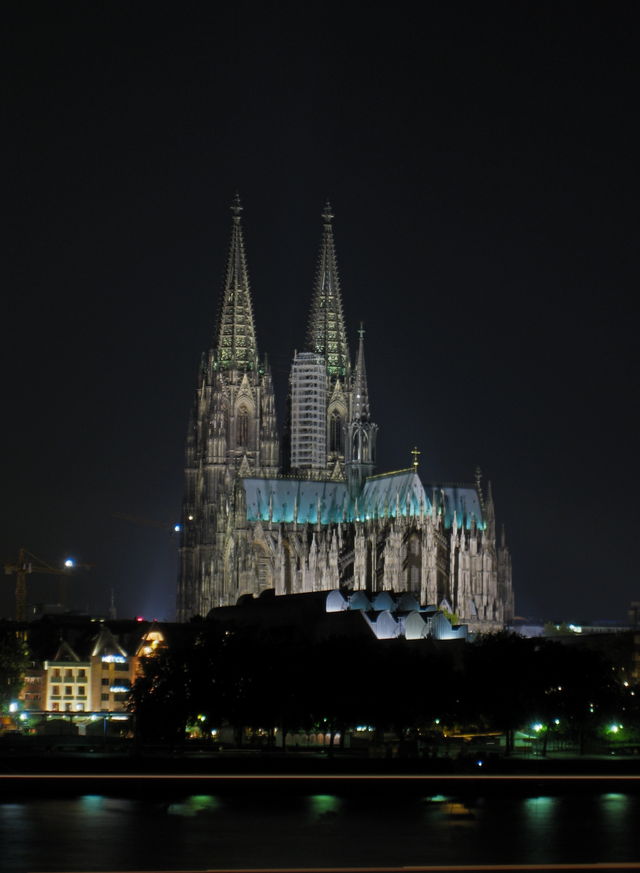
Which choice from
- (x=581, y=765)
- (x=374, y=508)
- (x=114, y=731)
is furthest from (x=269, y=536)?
(x=581, y=765)

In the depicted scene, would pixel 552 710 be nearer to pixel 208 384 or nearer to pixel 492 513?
pixel 492 513

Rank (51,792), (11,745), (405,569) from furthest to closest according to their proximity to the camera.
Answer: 1. (405,569)
2. (11,745)
3. (51,792)

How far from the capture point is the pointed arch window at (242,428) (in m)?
191

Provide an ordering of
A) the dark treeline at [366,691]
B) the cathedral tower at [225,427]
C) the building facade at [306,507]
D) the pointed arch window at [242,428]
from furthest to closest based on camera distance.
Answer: the pointed arch window at [242,428] < the cathedral tower at [225,427] < the building facade at [306,507] < the dark treeline at [366,691]

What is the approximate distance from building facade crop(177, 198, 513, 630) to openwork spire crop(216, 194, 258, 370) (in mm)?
110

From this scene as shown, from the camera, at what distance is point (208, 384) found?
19388 cm

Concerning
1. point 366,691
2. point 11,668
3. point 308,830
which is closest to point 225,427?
point 11,668

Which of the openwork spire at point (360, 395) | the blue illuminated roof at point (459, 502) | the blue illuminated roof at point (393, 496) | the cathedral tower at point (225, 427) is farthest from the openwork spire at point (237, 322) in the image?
the blue illuminated roof at point (459, 502)

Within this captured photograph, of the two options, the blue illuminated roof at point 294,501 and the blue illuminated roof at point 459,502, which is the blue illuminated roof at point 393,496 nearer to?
the blue illuminated roof at point 459,502

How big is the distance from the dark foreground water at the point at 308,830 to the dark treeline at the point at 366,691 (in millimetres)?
30329

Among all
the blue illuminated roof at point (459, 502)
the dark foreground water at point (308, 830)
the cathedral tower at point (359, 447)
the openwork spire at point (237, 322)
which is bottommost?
the dark foreground water at point (308, 830)

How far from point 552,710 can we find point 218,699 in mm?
20414

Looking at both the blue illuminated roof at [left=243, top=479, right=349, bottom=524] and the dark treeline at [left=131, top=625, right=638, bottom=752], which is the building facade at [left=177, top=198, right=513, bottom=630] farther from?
the dark treeline at [left=131, top=625, right=638, bottom=752]

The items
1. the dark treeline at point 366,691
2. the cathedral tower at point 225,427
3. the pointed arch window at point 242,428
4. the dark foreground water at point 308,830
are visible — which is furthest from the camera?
the pointed arch window at point 242,428
